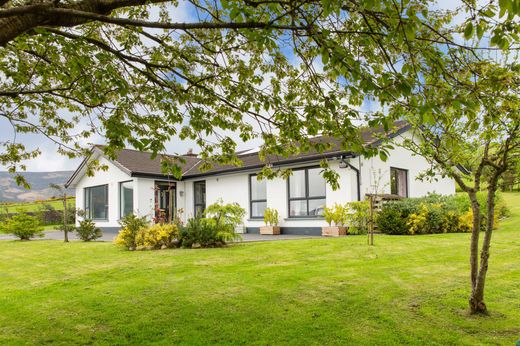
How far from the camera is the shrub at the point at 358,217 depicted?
14484 mm

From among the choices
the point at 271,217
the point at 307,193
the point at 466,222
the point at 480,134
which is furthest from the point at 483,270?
the point at 271,217

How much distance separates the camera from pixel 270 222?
58.9 ft

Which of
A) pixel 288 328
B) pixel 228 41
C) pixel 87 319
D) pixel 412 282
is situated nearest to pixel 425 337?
pixel 288 328

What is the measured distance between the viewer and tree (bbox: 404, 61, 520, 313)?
→ 4230mm

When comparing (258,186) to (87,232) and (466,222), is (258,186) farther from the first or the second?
(466,222)

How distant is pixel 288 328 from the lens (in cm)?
486

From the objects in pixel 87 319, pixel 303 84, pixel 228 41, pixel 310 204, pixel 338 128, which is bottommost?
pixel 87 319

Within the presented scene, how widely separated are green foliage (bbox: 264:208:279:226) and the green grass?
24.7 feet

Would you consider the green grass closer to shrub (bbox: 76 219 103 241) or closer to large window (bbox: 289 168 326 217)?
shrub (bbox: 76 219 103 241)

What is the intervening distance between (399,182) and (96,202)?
1777cm

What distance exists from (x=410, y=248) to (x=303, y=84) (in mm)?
6102

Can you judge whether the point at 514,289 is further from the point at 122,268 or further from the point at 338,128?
the point at 122,268

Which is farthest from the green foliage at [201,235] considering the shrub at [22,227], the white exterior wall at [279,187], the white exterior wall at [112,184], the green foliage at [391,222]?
the shrub at [22,227]

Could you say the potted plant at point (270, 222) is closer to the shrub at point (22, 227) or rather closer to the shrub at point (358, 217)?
the shrub at point (358, 217)
